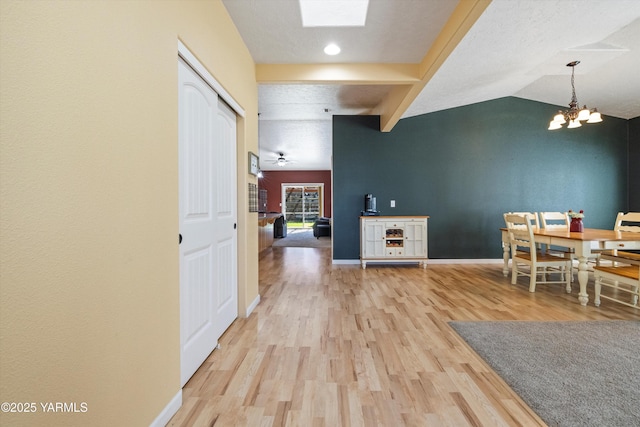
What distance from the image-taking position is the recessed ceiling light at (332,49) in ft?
9.73

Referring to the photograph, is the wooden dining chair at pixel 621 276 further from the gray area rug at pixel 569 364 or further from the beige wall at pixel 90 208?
the beige wall at pixel 90 208

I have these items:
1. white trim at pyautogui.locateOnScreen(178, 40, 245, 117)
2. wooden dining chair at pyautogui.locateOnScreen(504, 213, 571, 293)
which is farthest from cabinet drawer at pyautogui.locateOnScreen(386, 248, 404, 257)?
white trim at pyautogui.locateOnScreen(178, 40, 245, 117)

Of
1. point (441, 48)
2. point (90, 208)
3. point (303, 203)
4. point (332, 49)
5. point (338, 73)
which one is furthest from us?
point (303, 203)

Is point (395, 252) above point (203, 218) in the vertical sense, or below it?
below

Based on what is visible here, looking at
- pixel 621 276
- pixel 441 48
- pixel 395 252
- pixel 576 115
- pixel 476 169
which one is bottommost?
pixel 395 252

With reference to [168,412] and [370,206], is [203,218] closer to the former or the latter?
[168,412]

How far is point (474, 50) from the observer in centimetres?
313

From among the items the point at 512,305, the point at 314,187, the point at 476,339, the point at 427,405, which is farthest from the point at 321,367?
the point at 314,187

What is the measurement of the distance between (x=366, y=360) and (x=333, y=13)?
9.16 ft

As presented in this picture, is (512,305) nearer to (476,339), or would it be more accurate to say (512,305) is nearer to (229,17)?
(476,339)

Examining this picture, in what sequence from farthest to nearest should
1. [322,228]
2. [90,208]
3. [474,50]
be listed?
[322,228] < [474,50] < [90,208]

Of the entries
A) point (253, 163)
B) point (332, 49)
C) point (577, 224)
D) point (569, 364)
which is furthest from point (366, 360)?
point (577, 224)

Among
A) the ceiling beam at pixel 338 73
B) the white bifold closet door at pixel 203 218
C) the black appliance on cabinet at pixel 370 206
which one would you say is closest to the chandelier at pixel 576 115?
the ceiling beam at pixel 338 73

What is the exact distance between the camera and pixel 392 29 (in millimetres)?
2697
